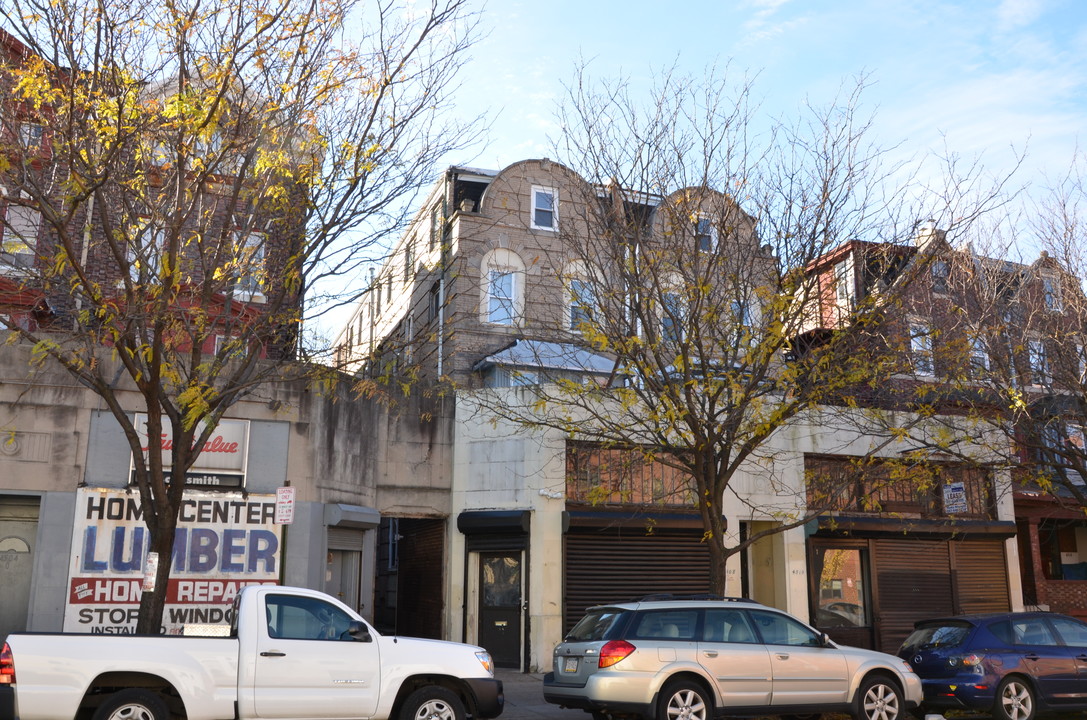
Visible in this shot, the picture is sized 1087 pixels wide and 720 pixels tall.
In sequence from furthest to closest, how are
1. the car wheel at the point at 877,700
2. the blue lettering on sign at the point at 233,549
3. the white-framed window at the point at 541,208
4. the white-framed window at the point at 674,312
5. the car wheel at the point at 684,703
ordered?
the white-framed window at the point at 541,208 < the blue lettering on sign at the point at 233,549 < the white-framed window at the point at 674,312 < the car wheel at the point at 877,700 < the car wheel at the point at 684,703

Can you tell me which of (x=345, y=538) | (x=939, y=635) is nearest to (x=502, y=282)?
(x=345, y=538)

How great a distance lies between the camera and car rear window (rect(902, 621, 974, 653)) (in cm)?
1343

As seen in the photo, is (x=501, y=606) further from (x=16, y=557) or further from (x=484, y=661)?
(x=16, y=557)

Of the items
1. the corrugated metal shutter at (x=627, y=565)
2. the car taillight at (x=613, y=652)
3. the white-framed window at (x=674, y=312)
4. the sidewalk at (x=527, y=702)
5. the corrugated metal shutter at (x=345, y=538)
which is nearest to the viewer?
the car taillight at (x=613, y=652)

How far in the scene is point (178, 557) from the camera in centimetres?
1672

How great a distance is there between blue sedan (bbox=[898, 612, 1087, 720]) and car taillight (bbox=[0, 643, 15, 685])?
36.1ft

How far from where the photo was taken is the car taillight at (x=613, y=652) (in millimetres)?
11156

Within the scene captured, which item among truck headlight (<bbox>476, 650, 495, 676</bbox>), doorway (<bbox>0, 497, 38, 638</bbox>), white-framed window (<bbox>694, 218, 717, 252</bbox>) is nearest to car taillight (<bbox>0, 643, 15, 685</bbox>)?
truck headlight (<bbox>476, 650, 495, 676</bbox>)

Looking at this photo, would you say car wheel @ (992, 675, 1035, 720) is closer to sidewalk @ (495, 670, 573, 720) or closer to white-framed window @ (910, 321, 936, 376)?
white-framed window @ (910, 321, 936, 376)

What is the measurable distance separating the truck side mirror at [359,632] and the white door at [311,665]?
5cm

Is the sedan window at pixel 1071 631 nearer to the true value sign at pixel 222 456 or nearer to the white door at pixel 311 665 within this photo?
the white door at pixel 311 665

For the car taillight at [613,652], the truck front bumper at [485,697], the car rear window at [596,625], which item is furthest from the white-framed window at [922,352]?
the truck front bumper at [485,697]

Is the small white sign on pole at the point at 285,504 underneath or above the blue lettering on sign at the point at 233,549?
above

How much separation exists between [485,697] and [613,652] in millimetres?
1592
